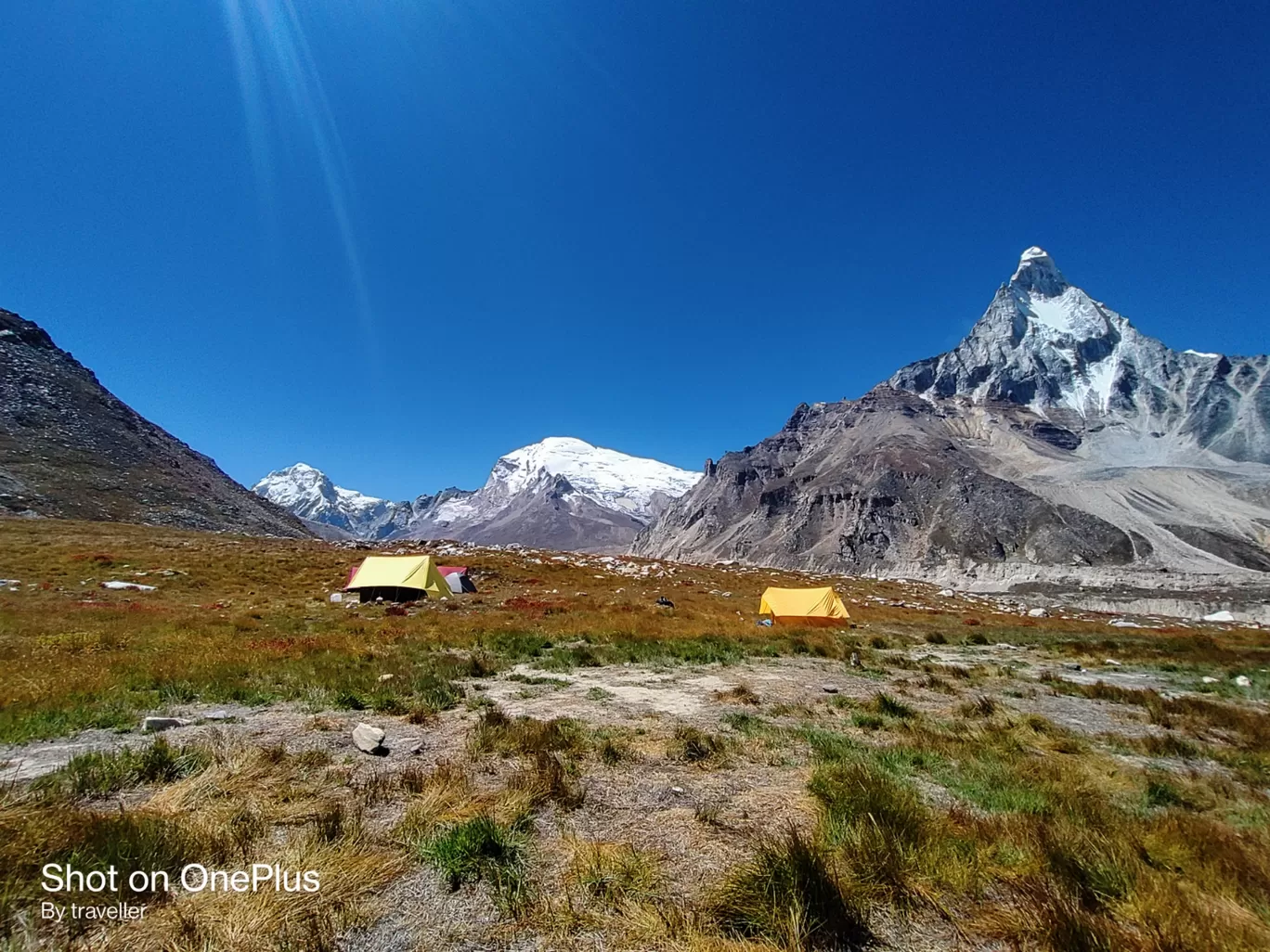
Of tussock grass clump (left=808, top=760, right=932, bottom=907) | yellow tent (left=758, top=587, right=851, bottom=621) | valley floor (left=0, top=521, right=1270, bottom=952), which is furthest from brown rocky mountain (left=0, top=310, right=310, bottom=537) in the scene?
tussock grass clump (left=808, top=760, right=932, bottom=907)

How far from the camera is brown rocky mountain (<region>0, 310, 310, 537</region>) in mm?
66250

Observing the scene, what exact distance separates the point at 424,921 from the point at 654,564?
54150 mm

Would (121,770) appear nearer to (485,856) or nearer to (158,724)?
(158,724)

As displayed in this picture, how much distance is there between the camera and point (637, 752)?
8180 millimetres

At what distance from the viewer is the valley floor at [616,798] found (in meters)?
4.17

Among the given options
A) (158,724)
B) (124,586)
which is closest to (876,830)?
(158,724)

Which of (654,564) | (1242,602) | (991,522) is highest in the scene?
(991,522)

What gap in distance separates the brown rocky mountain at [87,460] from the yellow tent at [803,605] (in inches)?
3086

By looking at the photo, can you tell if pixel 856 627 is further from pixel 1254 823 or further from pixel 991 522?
pixel 991 522

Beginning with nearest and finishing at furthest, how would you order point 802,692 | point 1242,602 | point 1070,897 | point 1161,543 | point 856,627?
point 1070,897
point 802,692
point 856,627
point 1242,602
point 1161,543

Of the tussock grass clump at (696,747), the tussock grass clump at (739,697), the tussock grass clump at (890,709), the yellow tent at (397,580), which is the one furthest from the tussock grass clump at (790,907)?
the yellow tent at (397,580)

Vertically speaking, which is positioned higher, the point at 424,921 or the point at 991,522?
the point at 991,522

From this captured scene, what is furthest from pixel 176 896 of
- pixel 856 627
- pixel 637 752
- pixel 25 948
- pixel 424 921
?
pixel 856 627

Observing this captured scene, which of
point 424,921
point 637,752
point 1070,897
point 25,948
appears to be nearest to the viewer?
point 25,948
